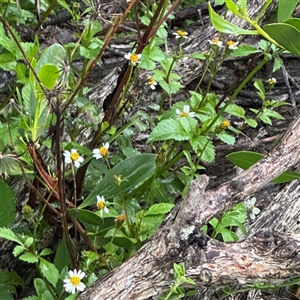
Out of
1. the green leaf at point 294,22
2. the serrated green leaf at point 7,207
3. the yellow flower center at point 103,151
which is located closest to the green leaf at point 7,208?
the serrated green leaf at point 7,207

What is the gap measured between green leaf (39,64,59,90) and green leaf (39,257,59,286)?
15.2 inches

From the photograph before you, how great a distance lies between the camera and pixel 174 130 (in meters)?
1.28

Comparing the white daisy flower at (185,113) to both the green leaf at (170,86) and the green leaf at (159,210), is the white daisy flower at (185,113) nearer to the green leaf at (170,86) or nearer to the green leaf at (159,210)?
the green leaf at (170,86)

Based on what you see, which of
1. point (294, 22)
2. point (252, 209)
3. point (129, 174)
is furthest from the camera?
point (252, 209)

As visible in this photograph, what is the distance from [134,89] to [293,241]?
70 centimetres

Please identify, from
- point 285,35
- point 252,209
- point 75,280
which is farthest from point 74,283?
point 285,35

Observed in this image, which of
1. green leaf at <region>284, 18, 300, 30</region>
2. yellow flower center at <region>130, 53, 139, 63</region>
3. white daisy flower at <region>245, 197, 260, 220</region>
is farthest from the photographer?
white daisy flower at <region>245, 197, 260, 220</region>

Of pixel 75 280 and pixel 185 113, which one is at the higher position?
pixel 185 113

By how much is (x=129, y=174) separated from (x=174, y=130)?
16 cm

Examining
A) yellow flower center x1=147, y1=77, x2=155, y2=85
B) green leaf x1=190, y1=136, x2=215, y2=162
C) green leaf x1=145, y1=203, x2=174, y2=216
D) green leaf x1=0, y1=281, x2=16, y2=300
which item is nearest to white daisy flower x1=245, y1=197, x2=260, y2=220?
green leaf x1=190, y1=136, x2=215, y2=162

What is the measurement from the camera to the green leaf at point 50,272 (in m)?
1.07

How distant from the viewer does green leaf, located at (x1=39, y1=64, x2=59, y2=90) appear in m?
0.95

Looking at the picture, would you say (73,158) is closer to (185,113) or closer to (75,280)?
(75,280)

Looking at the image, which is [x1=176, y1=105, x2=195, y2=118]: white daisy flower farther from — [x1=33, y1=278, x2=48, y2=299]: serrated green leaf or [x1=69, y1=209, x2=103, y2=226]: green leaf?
[x1=33, y1=278, x2=48, y2=299]: serrated green leaf
